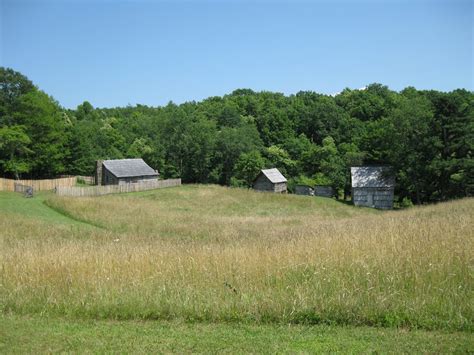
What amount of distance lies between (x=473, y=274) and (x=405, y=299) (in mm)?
1207

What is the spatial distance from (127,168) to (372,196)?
34.3 m

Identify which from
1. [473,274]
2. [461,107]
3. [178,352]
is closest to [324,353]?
[178,352]

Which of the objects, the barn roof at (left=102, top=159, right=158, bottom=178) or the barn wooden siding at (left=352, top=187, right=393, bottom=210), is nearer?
the barn wooden siding at (left=352, top=187, right=393, bottom=210)

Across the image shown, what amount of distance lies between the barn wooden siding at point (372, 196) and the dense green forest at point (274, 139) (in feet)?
8.89

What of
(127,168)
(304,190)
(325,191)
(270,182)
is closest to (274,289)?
(127,168)

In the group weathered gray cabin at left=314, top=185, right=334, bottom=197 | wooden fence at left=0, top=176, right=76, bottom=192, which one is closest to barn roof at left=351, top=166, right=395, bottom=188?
weathered gray cabin at left=314, top=185, right=334, bottom=197

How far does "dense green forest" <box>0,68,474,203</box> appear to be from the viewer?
169 feet

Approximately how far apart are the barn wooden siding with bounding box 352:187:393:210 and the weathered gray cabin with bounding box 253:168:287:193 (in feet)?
43.8

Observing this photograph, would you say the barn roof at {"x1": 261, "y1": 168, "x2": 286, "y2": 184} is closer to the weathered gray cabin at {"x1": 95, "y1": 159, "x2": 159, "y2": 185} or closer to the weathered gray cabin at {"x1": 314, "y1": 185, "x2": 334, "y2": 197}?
the weathered gray cabin at {"x1": 314, "y1": 185, "x2": 334, "y2": 197}

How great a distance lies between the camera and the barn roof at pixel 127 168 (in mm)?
59550

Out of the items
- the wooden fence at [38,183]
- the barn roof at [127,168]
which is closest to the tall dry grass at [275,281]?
the wooden fence at [38,183]

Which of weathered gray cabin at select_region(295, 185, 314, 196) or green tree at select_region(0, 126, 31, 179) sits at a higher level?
green tree at select_region(0, 126, 31, 179)

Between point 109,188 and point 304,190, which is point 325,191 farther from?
point 109,188

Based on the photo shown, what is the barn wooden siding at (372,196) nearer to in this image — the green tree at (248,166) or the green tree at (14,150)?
the green tree at (248,166)
